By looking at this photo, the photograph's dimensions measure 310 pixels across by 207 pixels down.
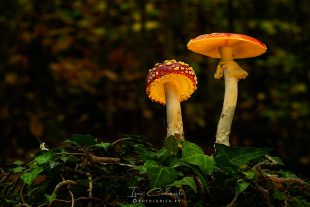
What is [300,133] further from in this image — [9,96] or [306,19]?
[9,96]

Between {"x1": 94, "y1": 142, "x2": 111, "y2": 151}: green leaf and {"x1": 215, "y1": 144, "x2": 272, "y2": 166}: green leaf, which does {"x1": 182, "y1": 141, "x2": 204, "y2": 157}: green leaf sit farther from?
{"x1": 94, "y1": 142, "x2": 111, "y2": 151}: green leaf

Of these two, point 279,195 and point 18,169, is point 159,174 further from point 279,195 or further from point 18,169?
point 18,169

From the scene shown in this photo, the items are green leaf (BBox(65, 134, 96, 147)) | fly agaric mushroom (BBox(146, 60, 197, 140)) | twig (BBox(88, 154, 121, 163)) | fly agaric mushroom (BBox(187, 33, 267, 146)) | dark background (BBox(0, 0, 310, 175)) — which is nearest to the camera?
twig (BBox(88, 154, 121, 163))

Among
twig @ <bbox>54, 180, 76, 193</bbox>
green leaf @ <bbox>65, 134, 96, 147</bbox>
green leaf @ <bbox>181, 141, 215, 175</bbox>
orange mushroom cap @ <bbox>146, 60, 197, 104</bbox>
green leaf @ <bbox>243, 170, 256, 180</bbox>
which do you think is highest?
orange mushroom cap @ <bbox>146, 60, 197, 104</bbox>

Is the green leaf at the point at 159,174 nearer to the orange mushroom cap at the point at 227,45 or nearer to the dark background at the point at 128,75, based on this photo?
the orange mushroom cap at the point at 227,45

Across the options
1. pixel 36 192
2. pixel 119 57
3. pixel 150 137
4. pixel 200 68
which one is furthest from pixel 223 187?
pixel 200 68

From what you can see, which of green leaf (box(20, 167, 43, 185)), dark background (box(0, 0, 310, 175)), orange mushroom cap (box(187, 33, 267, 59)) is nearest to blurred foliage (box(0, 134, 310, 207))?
green leaf (box(20, 167, 43, 185))
